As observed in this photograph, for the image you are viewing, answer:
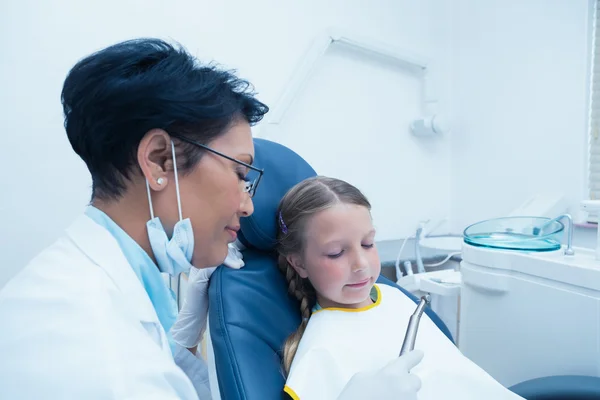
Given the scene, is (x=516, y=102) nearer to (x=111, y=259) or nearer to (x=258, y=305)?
(x=258, y=305)

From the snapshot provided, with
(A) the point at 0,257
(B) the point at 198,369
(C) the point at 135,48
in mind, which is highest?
(C) the point at 135,48

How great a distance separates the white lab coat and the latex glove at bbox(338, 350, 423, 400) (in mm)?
268

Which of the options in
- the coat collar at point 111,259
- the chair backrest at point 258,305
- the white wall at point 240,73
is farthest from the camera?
the white wall at point 240,73

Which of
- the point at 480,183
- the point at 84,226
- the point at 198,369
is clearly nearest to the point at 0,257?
the point at 198,369

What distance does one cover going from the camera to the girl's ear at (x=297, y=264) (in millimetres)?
1104

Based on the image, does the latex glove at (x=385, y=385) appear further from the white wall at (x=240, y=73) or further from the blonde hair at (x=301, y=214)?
the white wall at (x=240, y=73)

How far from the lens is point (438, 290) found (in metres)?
1.37

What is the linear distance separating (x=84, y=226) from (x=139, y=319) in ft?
0.60

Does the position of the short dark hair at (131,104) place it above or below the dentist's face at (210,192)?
above

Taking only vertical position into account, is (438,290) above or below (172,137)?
below

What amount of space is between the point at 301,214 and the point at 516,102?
68.6 inches

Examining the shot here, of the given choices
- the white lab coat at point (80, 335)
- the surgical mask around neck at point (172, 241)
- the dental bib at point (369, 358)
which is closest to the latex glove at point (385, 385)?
the dental bib at point (369, 358)

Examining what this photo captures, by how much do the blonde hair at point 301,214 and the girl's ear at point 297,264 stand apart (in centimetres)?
1

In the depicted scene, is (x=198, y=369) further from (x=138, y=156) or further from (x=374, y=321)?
(x=138, y=156)
